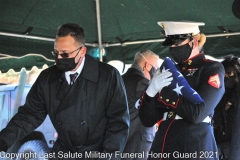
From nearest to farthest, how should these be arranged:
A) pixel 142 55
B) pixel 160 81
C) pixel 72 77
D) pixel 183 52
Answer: pixel 160 81, pixel 183 52, pixel 72 77, pixel 142 55

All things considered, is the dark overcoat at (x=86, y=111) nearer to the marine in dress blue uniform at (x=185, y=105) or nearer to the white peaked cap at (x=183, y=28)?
the marine in dress blue uniform at (x=185, y=105)

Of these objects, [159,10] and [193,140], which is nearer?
[193,140]

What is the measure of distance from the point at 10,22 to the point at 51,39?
66 centimetres

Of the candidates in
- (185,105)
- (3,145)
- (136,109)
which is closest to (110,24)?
(136,109)

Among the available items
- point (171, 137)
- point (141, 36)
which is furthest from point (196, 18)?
point (171, 137)

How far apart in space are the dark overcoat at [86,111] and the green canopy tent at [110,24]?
2.77 meters

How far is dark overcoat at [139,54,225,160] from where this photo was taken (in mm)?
3648

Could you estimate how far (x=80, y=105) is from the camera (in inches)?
160

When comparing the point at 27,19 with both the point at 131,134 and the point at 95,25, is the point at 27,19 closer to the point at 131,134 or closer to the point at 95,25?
the point at 95,25

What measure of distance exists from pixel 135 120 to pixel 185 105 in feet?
9.66

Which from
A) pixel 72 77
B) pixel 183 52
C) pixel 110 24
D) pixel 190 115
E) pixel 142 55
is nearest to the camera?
pixel 190 115

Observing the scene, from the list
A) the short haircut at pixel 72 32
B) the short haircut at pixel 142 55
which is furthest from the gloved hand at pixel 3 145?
the short haircut at pixel 142 55

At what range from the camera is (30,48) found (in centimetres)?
725

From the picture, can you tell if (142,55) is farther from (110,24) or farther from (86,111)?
(86,111)
